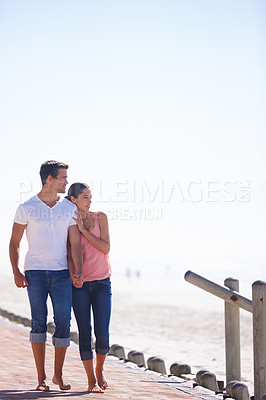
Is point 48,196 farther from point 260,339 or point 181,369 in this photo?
point 181,369

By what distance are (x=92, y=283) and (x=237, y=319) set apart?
5.29 feet

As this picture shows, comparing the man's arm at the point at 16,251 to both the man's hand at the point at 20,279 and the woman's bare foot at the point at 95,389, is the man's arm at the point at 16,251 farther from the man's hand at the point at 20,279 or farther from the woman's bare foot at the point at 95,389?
the woman's bare foot at the point at 95,389

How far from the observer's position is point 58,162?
14.7 ft

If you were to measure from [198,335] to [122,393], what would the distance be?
1133 centimetres

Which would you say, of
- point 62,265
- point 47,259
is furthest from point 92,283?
point 47,259

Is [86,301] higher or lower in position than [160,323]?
higher

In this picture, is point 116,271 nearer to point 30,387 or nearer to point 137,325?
point 137,325

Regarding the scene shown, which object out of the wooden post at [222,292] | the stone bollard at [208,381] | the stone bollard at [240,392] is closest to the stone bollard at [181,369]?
the stone bollard at [208,381]

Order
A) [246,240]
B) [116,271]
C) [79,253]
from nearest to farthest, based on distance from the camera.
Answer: [79,253]
[116,271]
[246,240]

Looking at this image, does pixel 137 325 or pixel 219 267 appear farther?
pixel 219 267

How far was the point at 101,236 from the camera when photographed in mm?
4570

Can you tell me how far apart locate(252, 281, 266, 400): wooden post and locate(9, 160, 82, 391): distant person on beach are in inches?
54.2

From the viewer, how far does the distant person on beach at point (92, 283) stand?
4508mm

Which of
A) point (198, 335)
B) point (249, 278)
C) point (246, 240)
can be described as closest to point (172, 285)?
point (249, 278)
